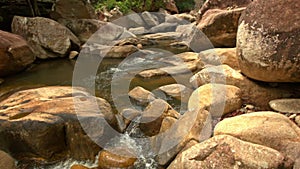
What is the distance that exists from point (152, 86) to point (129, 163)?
3.30 meters

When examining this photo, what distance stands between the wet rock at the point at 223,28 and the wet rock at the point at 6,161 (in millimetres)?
7469

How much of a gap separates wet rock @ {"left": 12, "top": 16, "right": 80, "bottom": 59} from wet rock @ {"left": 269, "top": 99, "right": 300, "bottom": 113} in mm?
8387

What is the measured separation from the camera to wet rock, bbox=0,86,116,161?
4496 millimetres

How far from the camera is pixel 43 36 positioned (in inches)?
419

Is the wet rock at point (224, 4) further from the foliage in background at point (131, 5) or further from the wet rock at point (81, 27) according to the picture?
the foliage in background at point (131, 5)

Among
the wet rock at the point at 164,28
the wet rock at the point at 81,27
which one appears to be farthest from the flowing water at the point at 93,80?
the wet rock at the point at 164,28

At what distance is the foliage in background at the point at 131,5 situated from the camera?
21.4m

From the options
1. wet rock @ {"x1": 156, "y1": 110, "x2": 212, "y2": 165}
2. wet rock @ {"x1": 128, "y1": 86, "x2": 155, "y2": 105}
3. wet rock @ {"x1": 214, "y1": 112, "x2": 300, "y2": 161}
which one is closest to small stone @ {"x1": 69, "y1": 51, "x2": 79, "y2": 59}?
wet rock @ {"x1": 128, "y1": 86, "x2": 155, "y2": 105}

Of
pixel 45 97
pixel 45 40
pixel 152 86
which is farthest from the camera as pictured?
pixel 45 40

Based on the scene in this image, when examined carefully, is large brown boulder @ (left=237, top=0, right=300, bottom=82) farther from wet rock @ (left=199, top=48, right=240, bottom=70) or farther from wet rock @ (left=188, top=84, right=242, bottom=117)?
wet rock @ (left=199, top=48, right=240, bottom=70)

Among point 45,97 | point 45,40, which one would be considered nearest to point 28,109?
point 45,97

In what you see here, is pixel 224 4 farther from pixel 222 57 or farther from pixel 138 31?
pixel 138 31

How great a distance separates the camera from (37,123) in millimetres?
4520

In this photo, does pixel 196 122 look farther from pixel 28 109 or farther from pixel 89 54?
pixel 89 54
